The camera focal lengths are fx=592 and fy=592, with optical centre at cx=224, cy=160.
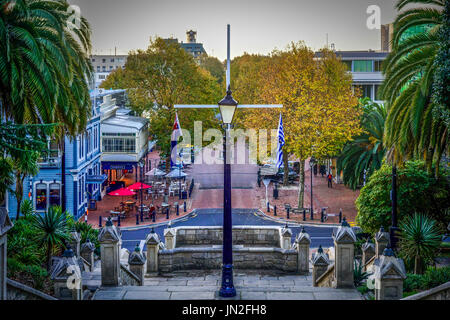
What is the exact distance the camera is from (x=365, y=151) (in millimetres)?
43375

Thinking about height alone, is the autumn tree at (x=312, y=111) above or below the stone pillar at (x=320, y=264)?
above

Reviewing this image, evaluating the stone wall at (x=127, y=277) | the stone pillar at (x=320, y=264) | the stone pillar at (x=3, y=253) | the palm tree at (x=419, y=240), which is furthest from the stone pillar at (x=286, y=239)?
the stone pillar at (x=3, y=253)

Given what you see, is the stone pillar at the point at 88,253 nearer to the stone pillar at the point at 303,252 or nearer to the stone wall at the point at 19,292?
the stone pillar at the point at 303,252

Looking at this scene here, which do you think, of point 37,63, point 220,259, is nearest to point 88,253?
point 220,259

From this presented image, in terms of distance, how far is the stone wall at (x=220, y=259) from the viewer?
77.3ft

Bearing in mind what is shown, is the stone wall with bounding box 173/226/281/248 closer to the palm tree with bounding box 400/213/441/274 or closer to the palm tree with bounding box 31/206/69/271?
the palm tree with bounding box 31/206/69/271

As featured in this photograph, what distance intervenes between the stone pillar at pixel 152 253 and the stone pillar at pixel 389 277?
1049 centimetres

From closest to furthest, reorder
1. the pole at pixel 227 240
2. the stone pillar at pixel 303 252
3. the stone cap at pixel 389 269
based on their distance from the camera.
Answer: the stone cap at pixel 389 269
the pole at pixel 227 240
the stone pillar at pixel 303 252

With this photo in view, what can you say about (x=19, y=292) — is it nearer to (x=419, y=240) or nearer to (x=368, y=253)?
(x=419, y=240)

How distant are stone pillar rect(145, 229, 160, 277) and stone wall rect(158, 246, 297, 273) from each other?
0.30 metres

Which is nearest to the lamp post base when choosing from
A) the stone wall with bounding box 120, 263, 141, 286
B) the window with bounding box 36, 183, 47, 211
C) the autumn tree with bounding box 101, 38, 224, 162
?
the stone wall with bounding box 120, 263, 141, 286

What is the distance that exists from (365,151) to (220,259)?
22620 mm
